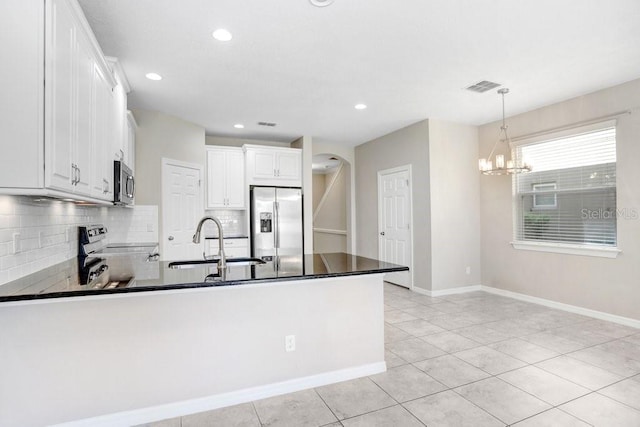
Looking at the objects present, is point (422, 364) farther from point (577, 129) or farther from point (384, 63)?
point (577, 129)

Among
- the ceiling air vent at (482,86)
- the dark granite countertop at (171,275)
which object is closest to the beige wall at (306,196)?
the ceiling air vent at (482,86)

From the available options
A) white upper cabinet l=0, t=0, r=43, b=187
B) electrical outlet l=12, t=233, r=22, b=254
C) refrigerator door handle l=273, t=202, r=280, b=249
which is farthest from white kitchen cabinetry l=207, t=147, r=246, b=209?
white upper cabinet l=0, t=0, r=43, b=187

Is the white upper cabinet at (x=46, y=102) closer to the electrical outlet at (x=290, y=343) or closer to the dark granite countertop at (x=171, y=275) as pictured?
Answer: the dark granite countertop at (x=171, y=275)

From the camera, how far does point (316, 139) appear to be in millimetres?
6223

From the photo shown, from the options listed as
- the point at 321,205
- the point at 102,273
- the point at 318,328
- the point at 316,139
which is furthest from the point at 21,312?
the point at 321,205

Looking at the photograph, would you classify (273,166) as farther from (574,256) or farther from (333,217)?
(574,256)

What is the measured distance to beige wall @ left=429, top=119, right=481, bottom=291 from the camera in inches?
195

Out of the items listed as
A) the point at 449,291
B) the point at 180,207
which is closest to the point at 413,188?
the point at 449,291

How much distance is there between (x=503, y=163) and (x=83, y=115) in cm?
424

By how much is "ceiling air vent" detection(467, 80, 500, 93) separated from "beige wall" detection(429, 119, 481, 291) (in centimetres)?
110

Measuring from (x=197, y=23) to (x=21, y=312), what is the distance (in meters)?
2.18

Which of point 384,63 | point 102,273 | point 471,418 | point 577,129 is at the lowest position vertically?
point 471,418

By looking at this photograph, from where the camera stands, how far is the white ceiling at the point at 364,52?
2332 millimetres

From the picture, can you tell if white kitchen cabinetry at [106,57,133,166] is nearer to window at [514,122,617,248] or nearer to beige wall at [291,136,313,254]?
beige wall at [291,136,313,254]
